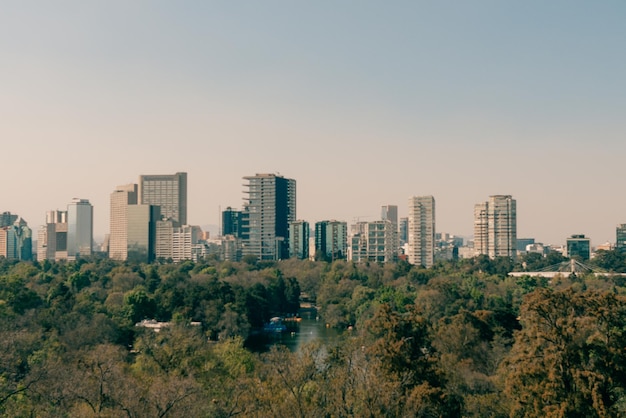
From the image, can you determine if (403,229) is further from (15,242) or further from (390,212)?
(15,242)

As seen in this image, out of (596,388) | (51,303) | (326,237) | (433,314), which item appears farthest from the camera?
(326,237)

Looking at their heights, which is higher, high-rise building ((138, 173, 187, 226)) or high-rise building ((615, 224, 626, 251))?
high-rise building ((138, 173, 187, 226))

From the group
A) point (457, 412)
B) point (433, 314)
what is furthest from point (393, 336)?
point (433, 314)

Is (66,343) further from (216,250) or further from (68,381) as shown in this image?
(216,250)

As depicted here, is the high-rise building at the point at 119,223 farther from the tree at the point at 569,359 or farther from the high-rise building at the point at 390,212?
the tree at the point at 569,359

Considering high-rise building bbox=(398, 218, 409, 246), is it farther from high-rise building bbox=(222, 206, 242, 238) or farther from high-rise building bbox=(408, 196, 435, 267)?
high-rise building bbox=(408, 196, 435, 267)

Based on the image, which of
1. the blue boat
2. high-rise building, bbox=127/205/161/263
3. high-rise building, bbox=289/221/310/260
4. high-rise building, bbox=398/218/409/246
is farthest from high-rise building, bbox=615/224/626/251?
high-rise building, bbox=398/218/409/246

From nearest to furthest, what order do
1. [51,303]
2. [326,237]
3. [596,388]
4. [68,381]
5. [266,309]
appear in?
[596,388], [68,381], [51,303], [266,309], [326,237]
